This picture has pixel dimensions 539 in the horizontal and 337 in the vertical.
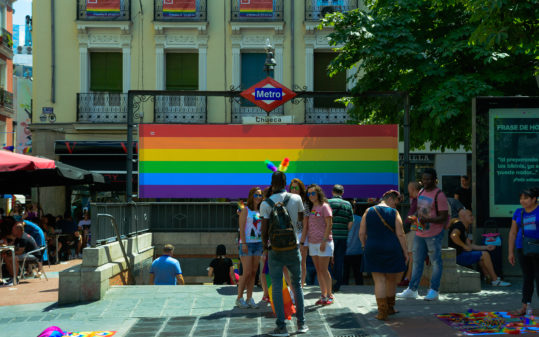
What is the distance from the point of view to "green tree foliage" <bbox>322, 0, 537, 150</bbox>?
16.0 meters

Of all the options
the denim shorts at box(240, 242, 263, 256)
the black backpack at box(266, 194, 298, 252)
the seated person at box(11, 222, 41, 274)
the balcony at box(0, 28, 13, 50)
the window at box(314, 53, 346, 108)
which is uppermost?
the balcony at box(0, 28, 13, 50)

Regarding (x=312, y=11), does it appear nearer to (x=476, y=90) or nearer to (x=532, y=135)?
(x=476, y=90)

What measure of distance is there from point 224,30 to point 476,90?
11.8m

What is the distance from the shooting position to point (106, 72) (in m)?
25.4

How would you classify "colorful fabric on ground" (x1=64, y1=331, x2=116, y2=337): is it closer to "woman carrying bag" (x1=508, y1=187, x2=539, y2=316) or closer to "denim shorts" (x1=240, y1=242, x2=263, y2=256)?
"denim shorts" (x1=240, y1=242, x2=263, y2=256)

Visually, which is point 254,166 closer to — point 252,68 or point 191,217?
point 191,217

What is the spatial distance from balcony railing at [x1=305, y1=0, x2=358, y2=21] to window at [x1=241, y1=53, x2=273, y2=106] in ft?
7.38

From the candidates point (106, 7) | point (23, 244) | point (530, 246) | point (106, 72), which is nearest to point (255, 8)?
point (106, 7)

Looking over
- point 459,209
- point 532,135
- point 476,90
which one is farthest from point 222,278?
point 476,90

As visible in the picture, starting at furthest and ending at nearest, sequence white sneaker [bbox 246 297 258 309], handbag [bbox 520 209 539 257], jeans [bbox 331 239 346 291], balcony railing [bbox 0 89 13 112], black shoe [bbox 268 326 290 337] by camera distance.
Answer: balcony railing [bbox 0 89 13 112]
jeans [bbox 331 239 346 291]
white sneaker [bbox 246 297 258 309]
handbag [bbox 520 209 539 257]
black shoe [bbox 268 326 290 337]

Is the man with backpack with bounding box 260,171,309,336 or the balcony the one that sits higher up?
the balcony

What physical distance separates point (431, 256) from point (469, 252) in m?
2.30

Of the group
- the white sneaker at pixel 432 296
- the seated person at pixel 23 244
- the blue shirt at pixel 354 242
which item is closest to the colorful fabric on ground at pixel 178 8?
the seated person at pixel 23 244

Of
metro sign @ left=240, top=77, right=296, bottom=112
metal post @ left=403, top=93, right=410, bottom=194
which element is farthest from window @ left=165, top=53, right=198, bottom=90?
metal post @ left=403, top=93, right=410, bottom=194
